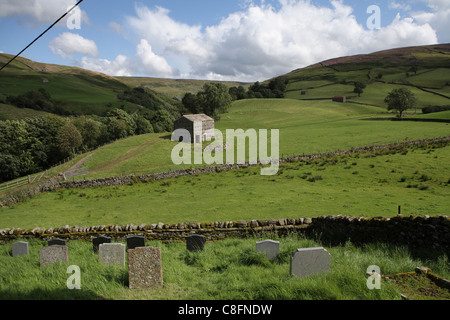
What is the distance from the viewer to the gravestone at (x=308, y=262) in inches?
303

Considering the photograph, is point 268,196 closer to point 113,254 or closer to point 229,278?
point 113,254

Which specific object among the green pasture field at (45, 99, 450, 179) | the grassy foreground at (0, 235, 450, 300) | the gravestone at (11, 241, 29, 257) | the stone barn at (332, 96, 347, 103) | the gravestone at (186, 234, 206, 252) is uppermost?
the stone barn at (332, 96, 347, 103)

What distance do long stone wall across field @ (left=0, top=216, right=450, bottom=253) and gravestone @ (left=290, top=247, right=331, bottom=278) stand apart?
3996 millimetres

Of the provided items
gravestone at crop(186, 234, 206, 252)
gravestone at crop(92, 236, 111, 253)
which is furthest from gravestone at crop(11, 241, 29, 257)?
gravestone at crop(186, 234, 206, 252)

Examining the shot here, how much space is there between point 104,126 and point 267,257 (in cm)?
7625

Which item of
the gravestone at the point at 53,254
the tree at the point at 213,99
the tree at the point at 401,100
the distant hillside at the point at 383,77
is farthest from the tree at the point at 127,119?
the gravestone at the point at 53,254

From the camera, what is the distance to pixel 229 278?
7.88 m

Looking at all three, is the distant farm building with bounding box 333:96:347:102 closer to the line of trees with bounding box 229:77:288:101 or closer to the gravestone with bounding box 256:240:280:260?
the line of trees with bounding box 229:77:288:101

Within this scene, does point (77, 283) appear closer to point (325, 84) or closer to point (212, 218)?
point (212, 218)

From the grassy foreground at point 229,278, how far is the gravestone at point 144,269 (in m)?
0.30

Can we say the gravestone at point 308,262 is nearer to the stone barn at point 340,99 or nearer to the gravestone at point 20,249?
the gravestone at point 20,249

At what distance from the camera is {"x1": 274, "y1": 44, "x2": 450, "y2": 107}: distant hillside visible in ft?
351

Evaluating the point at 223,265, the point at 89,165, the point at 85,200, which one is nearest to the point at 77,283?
the point at 223,265

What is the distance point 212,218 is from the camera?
1800 cm
